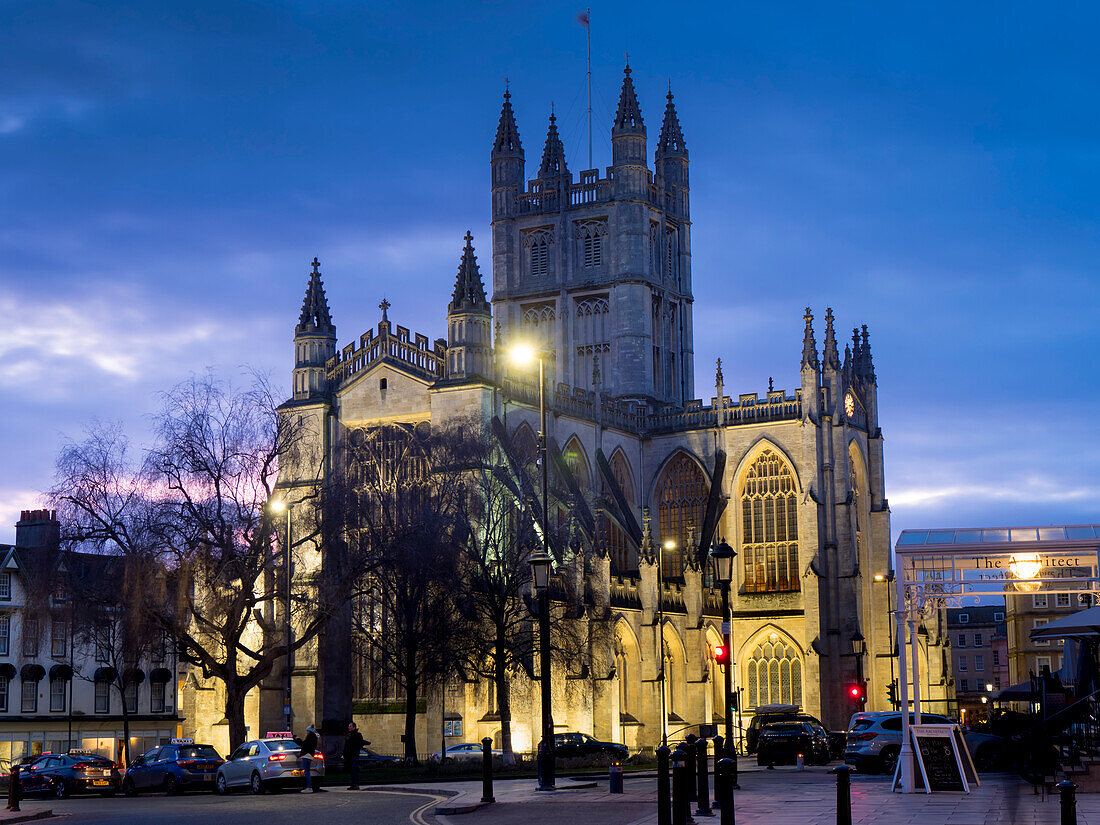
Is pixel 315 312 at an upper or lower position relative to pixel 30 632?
upper

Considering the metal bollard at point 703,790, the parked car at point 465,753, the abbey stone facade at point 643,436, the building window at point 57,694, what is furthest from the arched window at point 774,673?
the metal bollard at point 703,790

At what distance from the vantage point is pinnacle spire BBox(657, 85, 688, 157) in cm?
7756

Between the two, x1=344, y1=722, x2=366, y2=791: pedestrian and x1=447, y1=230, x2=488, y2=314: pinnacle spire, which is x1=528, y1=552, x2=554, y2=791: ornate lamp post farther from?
x1=447, y1=230, x2=488, y2=314: pinnacle spire

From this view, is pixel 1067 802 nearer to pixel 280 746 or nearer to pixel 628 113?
pixel 280 746

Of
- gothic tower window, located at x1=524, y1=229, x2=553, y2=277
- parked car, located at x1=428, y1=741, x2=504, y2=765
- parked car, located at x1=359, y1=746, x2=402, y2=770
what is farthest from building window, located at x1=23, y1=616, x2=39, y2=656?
gothic tower window, located at x1=524, y1=229, x2=553, y2=277

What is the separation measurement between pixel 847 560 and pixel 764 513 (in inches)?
170

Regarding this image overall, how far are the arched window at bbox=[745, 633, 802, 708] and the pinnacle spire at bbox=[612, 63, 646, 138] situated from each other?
25508 millimetres

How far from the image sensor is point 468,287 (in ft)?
178

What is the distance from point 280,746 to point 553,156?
47.5 meters

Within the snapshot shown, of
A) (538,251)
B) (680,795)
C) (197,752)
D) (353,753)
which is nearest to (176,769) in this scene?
(197,752)

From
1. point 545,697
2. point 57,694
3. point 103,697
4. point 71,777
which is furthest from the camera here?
point 103,697

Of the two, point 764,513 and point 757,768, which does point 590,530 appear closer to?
point 764,513

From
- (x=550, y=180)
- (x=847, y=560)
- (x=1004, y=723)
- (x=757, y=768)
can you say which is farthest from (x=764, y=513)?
(x=1004, y=723)

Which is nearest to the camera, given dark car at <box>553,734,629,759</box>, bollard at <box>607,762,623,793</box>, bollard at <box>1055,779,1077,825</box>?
bollard at <box>1055,779,1077,825</box>
